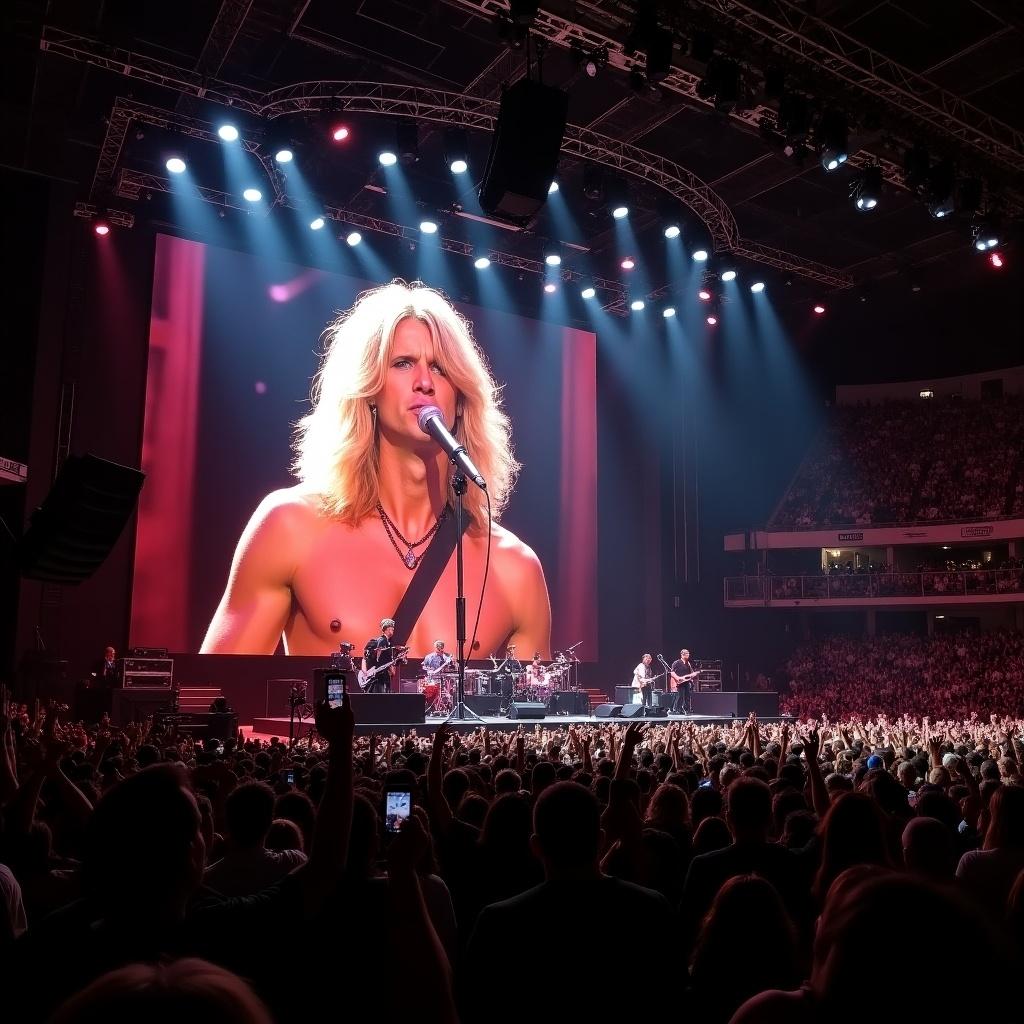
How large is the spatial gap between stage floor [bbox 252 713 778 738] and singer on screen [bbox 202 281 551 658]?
1838 millimetres

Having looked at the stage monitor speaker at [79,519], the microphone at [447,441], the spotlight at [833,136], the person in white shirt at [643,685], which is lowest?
the person in white shirt at [643,685]

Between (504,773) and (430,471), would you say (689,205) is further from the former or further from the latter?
(504,773)

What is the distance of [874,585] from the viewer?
85.4 feet

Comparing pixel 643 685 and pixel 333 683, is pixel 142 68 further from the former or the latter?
pixel 643 685

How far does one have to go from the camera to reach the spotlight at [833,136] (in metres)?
12.1

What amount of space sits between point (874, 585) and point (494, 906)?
2593cm

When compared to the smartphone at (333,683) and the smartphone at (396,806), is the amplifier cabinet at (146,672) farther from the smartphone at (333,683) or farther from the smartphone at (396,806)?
the smartphone at (396,806)

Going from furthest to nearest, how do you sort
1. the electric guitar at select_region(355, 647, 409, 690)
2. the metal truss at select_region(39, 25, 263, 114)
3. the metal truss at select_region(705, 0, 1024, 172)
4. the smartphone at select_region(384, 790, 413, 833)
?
the electric guitar at select_region(355, 647, 409, 690)
the metal truss at select_region(39, 25, 263, 114)
the metal truss at select_region(705, 0, 1024, 172)
the smartphone at select_region(384, 790, 413, 833)

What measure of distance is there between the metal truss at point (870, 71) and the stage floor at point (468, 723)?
9.07m

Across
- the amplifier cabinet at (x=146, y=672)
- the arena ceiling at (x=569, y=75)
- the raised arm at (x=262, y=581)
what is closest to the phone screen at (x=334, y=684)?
the arena ceiling at (x=569, y=75)

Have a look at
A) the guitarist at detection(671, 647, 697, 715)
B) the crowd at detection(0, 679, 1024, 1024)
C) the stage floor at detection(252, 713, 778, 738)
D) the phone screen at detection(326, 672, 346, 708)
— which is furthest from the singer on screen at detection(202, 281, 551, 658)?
the phone screen at detection(326, 672, 346, 708)

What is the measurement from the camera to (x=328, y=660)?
16016 millimetres

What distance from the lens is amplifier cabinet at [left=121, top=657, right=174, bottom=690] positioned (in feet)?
44.1

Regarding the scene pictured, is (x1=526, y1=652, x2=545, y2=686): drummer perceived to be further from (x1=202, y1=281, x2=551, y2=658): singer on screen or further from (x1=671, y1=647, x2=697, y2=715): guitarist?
(x1=671, y1=647, x2=697, y2=715): guitarist
